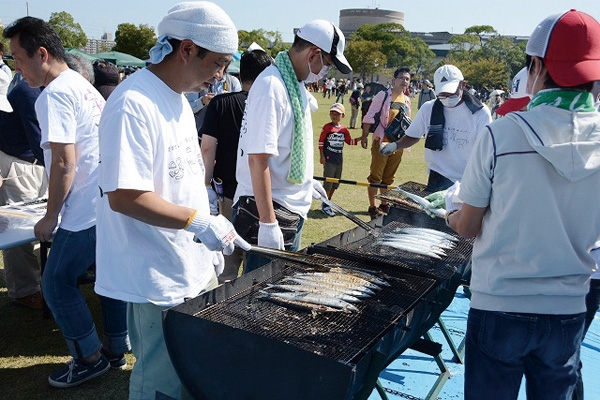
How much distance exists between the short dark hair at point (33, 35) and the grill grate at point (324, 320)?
2.15 meters

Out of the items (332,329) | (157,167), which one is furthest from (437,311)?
(157,167)

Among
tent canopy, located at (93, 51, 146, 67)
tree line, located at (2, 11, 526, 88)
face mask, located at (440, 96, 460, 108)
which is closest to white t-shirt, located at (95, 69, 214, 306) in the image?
face mask, located at (440, 96, 460, 108)

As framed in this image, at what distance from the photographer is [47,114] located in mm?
3219

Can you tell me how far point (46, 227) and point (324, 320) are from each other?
6.71 ft

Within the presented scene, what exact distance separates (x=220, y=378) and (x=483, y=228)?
4.36 ft

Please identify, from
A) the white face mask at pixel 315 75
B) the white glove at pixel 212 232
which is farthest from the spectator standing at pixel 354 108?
the white glove at pixel 212 232

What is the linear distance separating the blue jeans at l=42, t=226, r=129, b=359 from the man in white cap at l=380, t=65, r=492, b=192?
3.47m

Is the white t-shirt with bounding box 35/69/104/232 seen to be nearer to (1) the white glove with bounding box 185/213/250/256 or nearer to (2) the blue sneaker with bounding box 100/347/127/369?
(2) the blue sneaker with bounding box 100/347/127/369

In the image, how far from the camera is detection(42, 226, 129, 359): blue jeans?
3.44 metres

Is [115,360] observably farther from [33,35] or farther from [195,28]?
[195,28]

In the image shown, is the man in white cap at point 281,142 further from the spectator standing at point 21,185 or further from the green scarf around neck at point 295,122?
the spectator standing at point 21,185

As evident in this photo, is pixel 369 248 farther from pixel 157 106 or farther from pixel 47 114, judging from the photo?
pixel 47 114

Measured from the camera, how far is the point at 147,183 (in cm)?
216

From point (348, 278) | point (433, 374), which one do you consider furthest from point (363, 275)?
point (433, 374)
